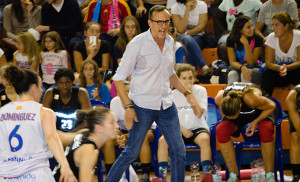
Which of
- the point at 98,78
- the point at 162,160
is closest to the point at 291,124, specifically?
the point at 162,160

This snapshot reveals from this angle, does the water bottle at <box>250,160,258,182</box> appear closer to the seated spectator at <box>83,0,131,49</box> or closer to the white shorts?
the white shorts

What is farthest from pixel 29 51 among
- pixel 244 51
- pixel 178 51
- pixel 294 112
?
pixel 294 112

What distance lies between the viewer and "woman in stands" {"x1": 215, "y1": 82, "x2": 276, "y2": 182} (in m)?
6.06

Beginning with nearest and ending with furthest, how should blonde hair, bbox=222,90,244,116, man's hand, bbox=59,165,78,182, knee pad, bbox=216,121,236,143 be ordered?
man's hand, bbox=59,165,78,182 < blonde hair, bbox=222,90,244,116 < knee pad, bbox=216,121,236,143

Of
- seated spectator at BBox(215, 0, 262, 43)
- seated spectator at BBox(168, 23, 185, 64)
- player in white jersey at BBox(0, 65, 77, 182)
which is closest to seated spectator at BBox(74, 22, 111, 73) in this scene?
seated spectator at BBox(168, 23, 185, 64)

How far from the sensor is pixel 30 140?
12.8 feet

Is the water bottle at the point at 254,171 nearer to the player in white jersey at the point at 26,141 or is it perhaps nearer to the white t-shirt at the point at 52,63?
the player in white jersey at the point at 26,141

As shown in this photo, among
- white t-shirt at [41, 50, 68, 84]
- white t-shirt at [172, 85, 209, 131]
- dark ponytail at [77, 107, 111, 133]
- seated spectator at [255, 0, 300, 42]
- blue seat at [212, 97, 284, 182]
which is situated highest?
seated spectator at [255, 0, 300, 42]

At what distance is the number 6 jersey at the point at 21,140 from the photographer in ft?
12.8

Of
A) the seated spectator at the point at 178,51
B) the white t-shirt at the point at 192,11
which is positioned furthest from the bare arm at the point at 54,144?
the white t-shirt at the point at 192,11

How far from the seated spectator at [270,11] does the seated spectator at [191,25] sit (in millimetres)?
861

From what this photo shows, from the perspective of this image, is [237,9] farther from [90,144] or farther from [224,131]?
[90,144]

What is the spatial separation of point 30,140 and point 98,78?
11.4ft

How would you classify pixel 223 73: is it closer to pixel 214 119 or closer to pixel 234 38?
pixel 234 38
